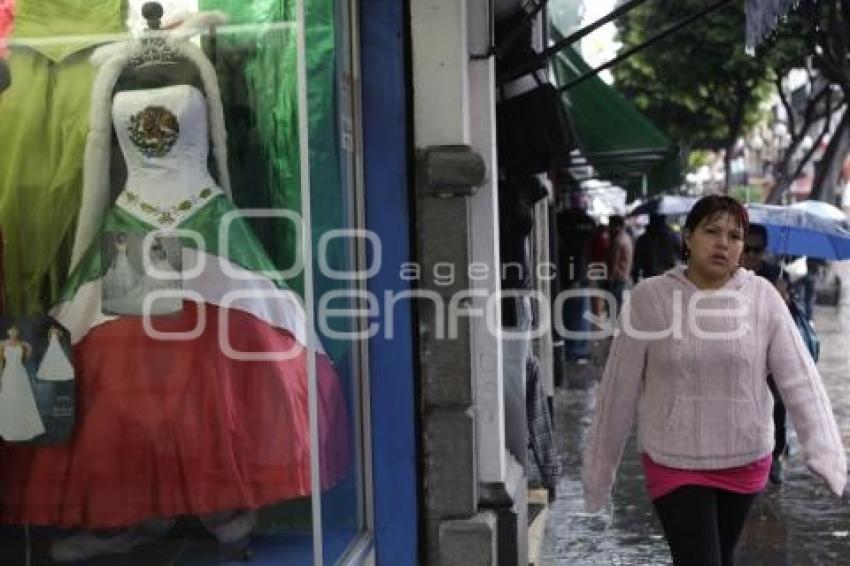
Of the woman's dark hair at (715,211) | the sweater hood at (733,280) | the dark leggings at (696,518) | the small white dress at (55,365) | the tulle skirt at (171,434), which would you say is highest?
the woman's dark hair at (715,211)

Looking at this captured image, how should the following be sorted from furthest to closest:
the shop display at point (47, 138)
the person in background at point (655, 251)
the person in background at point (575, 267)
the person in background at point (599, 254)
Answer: the person in background at point (599, 254)
the person in background at point (655, 251)
the person in background at point (575, 267)
the shop display at point (47, 138)

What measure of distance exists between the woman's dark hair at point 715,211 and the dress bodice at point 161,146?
5.99ft

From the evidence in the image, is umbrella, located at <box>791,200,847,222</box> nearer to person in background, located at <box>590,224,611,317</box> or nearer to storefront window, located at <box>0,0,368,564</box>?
storefront window, located at <box>0,0,368,564</box>

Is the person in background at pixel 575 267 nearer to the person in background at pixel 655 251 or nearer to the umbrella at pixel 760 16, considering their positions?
the person in background at pixel 655 251

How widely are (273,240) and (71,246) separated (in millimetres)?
752

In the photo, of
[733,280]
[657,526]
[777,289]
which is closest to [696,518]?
[733,280]

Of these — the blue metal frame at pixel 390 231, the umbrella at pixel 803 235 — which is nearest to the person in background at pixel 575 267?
the umbrella at pixel 803 235

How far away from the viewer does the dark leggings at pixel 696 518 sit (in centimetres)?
376

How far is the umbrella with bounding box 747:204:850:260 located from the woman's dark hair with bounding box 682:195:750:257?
469 cm

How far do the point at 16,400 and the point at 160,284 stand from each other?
2.18 feet

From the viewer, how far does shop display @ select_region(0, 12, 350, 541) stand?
162 inches

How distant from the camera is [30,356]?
4.05m

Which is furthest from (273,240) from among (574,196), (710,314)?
(574,196)

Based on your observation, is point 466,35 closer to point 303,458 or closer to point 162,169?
point 162,169
